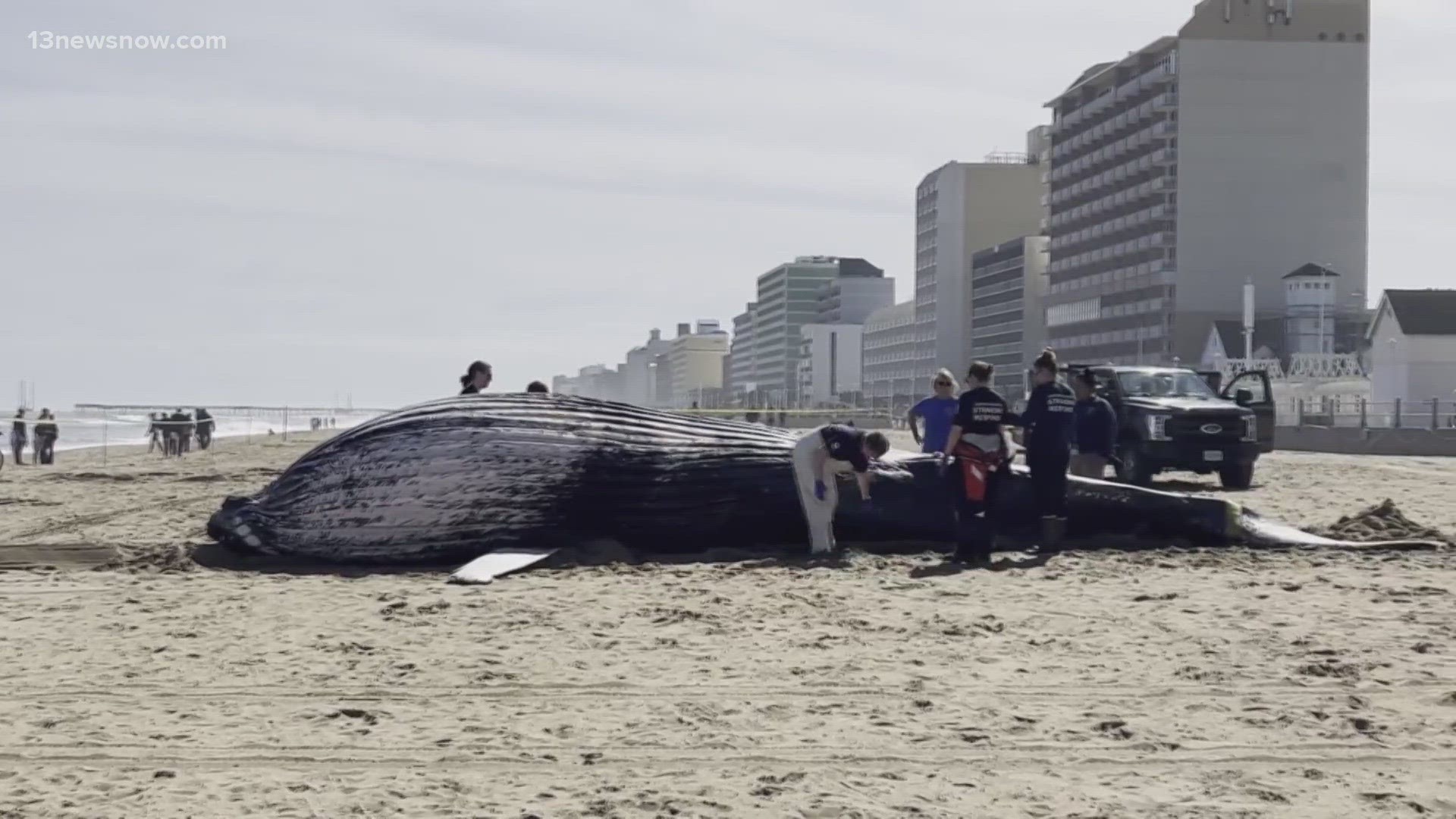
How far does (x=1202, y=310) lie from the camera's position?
83062mm

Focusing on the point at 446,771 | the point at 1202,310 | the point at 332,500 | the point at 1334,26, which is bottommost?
the point at 446,771

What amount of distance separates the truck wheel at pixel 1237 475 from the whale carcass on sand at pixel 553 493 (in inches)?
Answer: 312

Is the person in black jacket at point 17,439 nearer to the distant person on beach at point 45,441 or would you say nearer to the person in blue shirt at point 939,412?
the distant person on beach at point 45,441

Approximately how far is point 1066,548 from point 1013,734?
5.50 m

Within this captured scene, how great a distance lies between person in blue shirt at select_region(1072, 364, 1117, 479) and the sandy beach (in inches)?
141

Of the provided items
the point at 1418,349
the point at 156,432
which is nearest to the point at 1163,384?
the point at 156,432

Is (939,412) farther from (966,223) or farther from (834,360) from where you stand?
(834,360)

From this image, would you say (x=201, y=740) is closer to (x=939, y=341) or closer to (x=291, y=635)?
(x=291, y=635)

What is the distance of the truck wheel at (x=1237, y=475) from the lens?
18375 millimetres

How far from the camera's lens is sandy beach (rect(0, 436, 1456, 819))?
4.67 m

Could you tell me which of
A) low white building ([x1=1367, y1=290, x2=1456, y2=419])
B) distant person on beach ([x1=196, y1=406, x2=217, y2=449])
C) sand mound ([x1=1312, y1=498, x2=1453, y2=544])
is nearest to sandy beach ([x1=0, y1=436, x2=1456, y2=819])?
sand mound ([x1=1312, y1=498, x2=1453, y2=544])

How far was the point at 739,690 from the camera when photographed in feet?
20.0

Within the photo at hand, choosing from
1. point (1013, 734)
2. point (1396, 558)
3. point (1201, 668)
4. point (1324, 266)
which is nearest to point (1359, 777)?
point (1013, 734)

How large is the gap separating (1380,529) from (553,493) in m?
6.70
